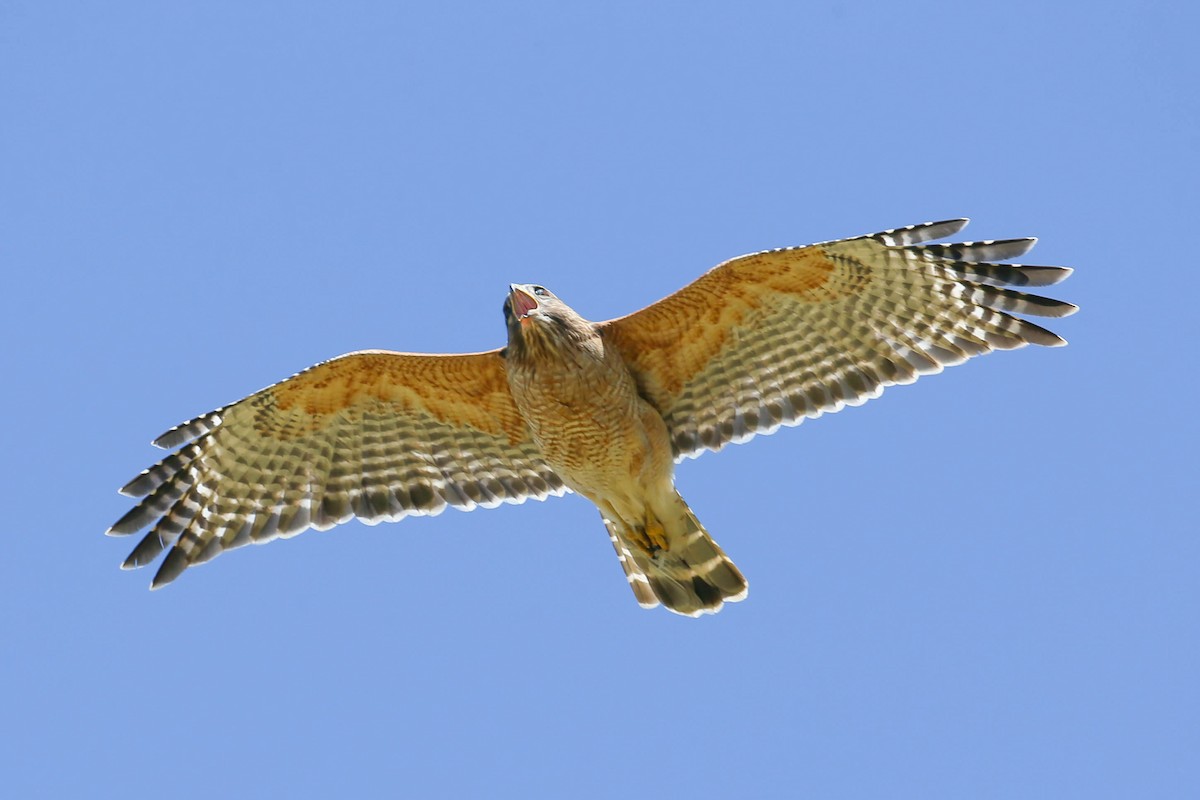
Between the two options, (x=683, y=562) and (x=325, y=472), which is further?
(x=325, y=472)

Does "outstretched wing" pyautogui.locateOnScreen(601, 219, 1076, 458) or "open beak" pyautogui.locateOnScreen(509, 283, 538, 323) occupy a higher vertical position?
"open beak" pyautogui.locateOnScreen(509, 283, 538, 323)

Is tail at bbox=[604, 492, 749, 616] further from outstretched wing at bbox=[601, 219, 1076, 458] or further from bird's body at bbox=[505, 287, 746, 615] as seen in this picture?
outstretched wing at bbox=[601, 219, 1076, 458]

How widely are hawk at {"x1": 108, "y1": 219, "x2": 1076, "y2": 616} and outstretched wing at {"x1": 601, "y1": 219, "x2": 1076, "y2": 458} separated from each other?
0.04 ft

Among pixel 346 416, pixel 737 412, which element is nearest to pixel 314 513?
pixel 346 416

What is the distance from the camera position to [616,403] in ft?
31.6

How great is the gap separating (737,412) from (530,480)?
153 cm

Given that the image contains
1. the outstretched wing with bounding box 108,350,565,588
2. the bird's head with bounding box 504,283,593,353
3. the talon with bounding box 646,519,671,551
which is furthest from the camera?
the outstretched wing with bounding box 108,350,565,588

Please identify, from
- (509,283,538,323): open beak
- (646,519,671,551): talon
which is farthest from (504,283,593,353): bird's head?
(646,519,671,551): talon

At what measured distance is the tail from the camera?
9992 millimetres

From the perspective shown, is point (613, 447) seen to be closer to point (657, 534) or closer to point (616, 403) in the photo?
point (616, 403)

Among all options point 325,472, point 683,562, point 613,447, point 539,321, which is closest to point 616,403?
point 613,447

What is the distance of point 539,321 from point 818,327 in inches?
73.1

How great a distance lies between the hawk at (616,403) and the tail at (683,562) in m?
0.01

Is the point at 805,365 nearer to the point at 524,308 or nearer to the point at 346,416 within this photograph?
the point at 524,308
